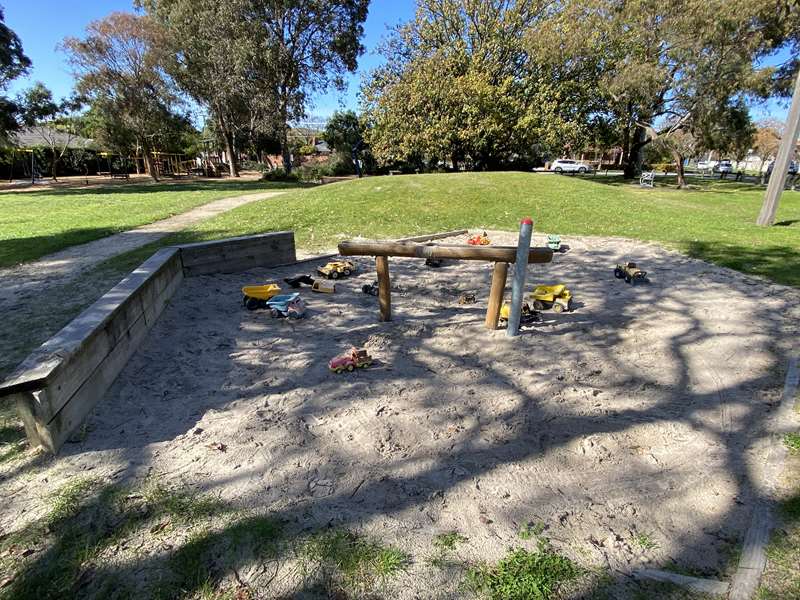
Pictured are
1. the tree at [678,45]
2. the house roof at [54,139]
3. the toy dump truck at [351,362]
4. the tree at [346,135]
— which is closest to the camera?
the toy dump truck at [351,362]

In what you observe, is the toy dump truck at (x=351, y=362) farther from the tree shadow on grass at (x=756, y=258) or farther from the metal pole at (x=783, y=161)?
the metal pole at (x=783, y=161)

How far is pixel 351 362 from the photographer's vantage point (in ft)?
11.8

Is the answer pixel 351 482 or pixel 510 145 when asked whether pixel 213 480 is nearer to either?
pixel 351 482

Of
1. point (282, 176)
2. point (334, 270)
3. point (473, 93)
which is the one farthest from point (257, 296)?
point (282, 176)

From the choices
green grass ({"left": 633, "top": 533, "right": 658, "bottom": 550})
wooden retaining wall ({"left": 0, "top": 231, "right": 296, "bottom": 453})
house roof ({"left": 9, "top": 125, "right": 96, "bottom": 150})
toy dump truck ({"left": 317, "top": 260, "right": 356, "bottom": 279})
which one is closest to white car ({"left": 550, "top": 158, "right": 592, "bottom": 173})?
toy dump truck ({"left": 317, "top": 260, "right": 356, "bottom": 279})

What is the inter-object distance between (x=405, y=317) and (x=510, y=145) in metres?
22.6

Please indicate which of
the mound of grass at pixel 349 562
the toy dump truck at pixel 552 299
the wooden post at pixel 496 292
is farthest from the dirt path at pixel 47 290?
the toy dump truck at pixel 552 299

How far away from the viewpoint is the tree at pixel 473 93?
23188 mm

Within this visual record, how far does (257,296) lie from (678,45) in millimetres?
24922

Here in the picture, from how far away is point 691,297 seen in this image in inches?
211

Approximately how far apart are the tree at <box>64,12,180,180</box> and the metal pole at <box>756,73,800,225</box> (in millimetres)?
30451

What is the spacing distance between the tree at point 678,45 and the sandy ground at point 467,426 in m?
21.8

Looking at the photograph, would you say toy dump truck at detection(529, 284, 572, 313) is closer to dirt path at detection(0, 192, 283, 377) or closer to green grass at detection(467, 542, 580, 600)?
green grass at detection(467, 542, 580, 600)

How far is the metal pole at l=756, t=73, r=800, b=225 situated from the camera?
30.7ft
